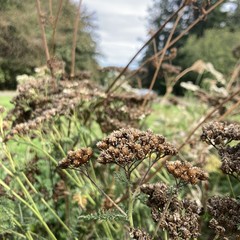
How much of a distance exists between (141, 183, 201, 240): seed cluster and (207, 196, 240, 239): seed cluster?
52 millimetres

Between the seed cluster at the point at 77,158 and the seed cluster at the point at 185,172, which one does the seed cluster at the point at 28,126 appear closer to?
the seed cluster at the point at 77,158

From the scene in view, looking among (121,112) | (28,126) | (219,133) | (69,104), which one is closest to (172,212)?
(219,133)

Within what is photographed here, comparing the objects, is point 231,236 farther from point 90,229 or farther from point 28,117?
point 28,117

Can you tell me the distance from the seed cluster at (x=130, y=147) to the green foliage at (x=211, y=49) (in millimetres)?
31004

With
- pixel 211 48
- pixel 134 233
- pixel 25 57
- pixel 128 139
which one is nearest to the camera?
pixel 134 233

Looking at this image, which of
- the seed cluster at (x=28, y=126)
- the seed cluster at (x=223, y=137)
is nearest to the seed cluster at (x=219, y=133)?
the seed cluster at (x=223, y=137)

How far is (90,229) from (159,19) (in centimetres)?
3867

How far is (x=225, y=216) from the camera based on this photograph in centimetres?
145

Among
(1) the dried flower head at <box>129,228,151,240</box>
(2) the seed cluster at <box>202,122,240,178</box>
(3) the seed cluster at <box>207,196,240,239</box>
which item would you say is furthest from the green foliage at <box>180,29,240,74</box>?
(1) the dried flower head at <box>129,228,151,240</box>

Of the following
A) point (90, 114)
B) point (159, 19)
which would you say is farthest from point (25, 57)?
point (159, 19)

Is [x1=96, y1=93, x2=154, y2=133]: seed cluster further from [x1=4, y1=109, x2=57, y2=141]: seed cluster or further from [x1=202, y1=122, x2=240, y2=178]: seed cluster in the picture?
[x1=202, y1=122, x2=240, y2=178]: seed cluster

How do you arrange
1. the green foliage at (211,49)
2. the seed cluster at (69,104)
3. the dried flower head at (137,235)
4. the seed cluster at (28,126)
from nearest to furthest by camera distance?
the dried flower head at (137,235) < the seed cluster at (28,126) < the seed cluster at (69,104) < the green foliage at (211,49)

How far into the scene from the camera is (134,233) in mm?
1308

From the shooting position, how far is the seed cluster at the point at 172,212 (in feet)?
4.49
